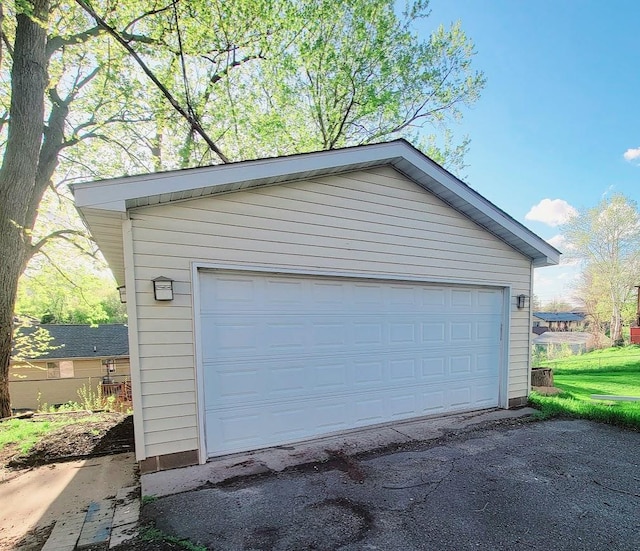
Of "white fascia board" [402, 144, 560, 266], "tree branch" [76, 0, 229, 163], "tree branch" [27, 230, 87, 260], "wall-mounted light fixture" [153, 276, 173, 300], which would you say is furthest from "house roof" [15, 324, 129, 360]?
"white fascia board" [402, 144, 560, 266]

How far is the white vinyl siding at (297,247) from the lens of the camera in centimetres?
330

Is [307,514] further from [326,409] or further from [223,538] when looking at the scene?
[326,409]

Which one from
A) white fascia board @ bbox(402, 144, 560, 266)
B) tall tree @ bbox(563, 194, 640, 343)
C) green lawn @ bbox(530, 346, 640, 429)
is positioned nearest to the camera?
white fascia board @ bbox(402, 144, 560, 266)

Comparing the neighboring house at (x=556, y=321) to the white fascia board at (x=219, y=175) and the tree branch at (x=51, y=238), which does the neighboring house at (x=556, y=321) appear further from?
the tree branch at (x=51, y=238)

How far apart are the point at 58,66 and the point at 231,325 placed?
9386 mm

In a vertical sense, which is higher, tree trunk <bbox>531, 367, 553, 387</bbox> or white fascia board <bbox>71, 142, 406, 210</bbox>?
white fascia board <bbox>71, 142, 406, 210</bbox>

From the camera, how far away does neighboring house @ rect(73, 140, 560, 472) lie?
3.30m

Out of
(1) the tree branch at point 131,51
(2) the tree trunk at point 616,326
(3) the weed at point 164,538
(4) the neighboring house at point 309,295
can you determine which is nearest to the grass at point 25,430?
(4) the neighboring house at point 309,295

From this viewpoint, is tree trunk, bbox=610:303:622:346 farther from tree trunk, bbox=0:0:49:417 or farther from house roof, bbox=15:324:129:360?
house roof, bbox=15:324:129:360

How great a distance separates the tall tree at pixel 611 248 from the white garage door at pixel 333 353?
2103 centimetres

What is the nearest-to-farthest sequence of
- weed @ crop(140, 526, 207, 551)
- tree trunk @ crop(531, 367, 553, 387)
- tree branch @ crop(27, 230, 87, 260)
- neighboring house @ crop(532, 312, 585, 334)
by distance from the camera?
1. weed @ crop(140, 526, 207, 551)
2. tree trunk @ crop(531, 367, 553, 387)
3. tree branch @ crop(27, 230, 87, 260)
4. neighboring house @ crop(532, 312, 585, 334)

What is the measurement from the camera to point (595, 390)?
8.51 metres

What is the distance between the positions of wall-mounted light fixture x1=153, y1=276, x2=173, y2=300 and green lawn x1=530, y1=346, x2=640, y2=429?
595cm

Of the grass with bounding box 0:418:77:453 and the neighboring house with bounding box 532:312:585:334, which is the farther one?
the neighboring house with bounding box 532:312:585:334
